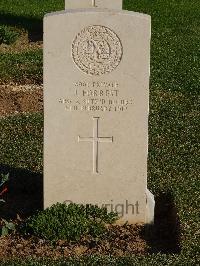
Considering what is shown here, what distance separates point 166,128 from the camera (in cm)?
868

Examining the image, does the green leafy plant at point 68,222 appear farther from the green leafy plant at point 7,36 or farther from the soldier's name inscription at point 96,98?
the green leafy plant at point 7,36

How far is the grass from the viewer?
239 inches

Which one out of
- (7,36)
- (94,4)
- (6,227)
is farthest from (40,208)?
(7,36)

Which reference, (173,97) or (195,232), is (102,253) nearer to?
(195,232)

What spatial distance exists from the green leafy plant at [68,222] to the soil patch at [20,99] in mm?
3252

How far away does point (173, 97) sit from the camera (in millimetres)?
9867

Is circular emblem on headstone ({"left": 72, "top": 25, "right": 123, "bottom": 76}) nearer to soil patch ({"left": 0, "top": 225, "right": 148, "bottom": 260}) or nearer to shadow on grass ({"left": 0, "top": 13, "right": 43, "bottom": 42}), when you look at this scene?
soil patch ({"left": 0, "top": 225, "right": 148, "bottom": 260})

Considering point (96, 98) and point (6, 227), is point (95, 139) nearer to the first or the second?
point (96, 98)

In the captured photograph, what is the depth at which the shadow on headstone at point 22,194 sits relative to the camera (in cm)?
656

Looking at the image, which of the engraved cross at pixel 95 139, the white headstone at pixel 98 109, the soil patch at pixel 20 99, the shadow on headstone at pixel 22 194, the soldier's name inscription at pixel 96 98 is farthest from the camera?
the soil patch at pixel 20 99

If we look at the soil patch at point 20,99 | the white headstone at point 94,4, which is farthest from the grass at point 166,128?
the white headstone at point 94,4

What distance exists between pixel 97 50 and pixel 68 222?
143 cm

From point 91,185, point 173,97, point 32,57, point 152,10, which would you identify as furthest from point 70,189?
point 152,10

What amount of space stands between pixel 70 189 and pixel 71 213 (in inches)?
9.1
